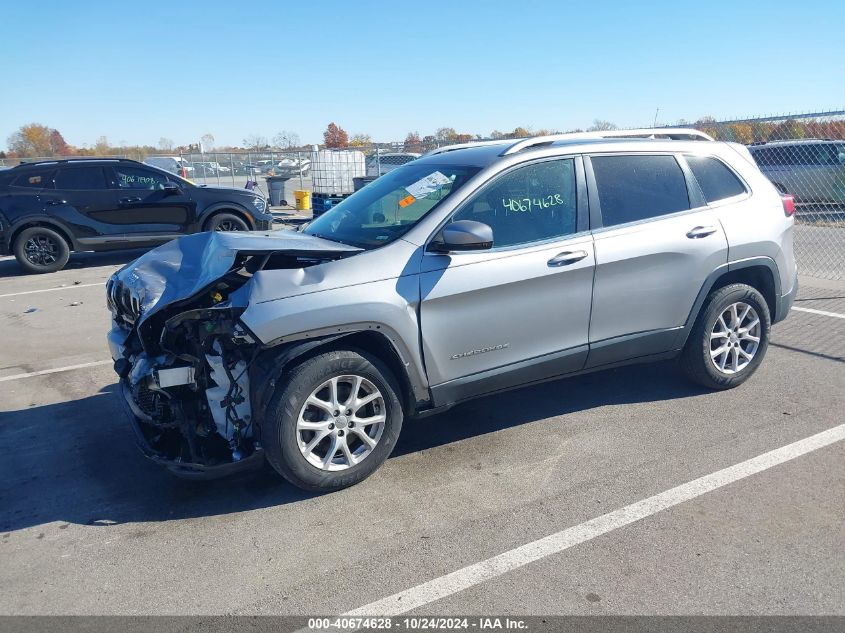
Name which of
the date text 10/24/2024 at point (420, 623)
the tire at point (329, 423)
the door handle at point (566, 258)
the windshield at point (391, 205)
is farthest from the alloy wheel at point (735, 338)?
the date text 10/24/2024 at point (420, 623)

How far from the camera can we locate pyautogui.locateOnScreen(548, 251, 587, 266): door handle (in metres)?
4.44

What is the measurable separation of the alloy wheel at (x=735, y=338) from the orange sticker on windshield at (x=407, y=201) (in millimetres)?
2368

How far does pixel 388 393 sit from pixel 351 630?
142 centimetres

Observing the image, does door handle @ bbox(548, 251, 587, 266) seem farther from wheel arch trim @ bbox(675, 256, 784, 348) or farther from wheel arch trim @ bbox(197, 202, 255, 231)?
wheel arch trim @ bbox(197, 202, 255, 231)

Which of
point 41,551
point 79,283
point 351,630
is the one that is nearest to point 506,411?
point 351,630

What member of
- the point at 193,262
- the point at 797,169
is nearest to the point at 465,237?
the point at 193,262

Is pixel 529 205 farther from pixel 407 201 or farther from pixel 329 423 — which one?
pixel 329 423

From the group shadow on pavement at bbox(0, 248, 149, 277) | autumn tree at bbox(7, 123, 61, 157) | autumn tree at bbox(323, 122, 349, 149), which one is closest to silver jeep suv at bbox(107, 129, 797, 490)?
shadow on pavement at bbox(0, 248, 149, 277)

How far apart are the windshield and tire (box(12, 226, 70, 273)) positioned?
7950 millimetres

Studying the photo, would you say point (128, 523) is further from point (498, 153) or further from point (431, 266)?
point (498, 153)

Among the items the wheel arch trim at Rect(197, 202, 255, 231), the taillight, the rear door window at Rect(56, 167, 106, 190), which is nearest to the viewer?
the taillight

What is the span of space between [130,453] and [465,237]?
2.61 meters

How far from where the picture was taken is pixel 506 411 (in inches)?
203

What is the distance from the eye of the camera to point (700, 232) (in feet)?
A: 16.3
